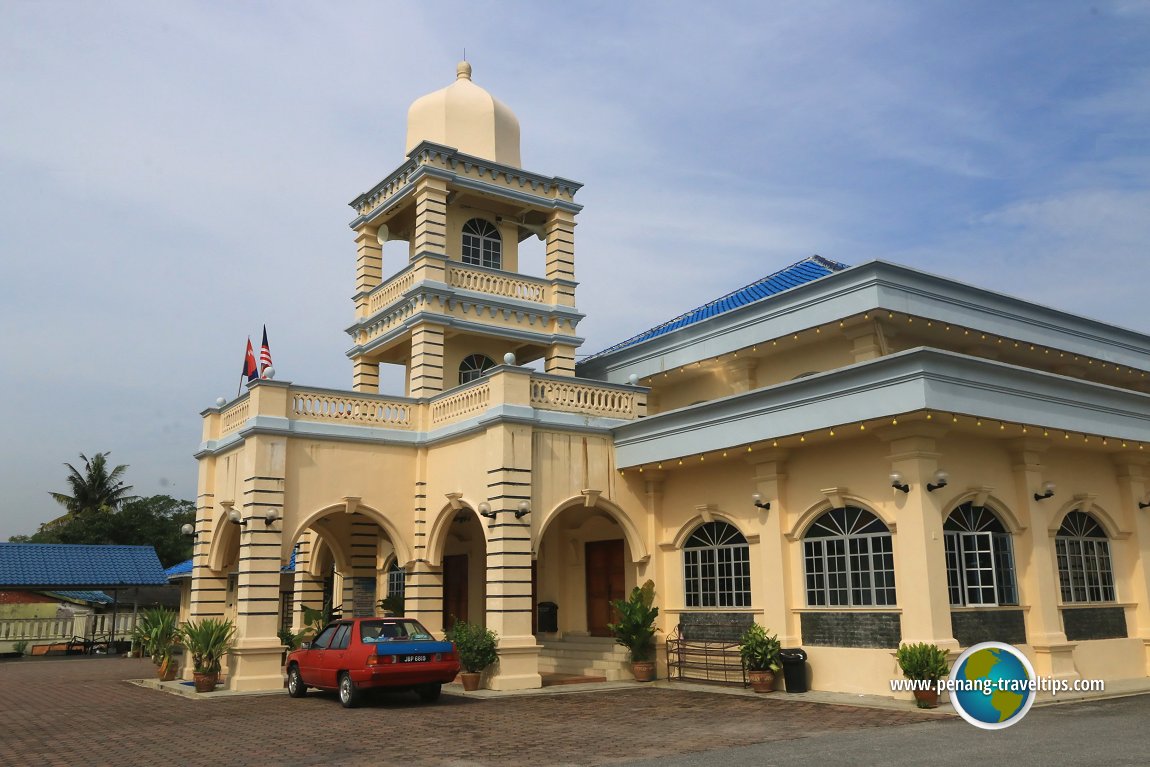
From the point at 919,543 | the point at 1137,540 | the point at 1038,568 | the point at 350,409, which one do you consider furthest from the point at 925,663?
the point at 350,409

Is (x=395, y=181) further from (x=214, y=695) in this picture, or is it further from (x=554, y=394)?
(x=214, y=695)

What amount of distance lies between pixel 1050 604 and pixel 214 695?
567 inches

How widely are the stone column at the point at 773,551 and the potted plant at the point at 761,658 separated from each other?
441mm

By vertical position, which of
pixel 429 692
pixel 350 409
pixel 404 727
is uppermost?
pixel 350 409

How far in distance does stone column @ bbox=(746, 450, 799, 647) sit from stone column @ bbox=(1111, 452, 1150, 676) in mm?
6716

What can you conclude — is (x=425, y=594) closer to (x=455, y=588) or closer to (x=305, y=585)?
(x=455, y=588)

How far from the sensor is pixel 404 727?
41.5ft

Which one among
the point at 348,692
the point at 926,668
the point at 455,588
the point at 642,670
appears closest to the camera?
the point at 926,668

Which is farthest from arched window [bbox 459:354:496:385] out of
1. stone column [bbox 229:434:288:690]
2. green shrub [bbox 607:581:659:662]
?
green shrub [bbox 607:581:659:662]

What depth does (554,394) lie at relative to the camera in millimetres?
18938

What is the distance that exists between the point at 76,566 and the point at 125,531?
21.3 meters

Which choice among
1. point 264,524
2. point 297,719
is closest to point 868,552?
point 297,719

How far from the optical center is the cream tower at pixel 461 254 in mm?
21953

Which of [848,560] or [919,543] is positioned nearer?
[919,543]
